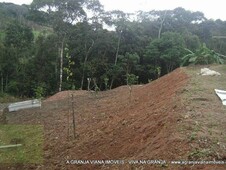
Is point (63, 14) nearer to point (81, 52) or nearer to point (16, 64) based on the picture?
point (81, 52)

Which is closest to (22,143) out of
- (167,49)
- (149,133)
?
(149,133)

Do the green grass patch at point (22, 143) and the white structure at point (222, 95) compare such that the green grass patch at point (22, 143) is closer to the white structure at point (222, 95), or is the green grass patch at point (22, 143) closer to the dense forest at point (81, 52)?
the white structure at point (222, 95)

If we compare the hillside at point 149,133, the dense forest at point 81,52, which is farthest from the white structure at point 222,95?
the dense forest at point 81,52

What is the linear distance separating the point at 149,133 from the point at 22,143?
3467mm

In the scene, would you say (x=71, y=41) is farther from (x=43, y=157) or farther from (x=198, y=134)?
(x=198, y=134)

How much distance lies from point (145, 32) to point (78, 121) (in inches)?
682

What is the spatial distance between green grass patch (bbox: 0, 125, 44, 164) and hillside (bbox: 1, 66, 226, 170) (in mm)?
205

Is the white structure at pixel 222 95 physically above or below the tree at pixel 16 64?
above

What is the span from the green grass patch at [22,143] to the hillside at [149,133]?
21 cm

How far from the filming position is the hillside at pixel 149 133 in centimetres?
448

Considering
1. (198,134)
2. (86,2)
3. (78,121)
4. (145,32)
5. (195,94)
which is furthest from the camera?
(145,32)

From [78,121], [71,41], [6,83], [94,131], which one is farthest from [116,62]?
[94,131]

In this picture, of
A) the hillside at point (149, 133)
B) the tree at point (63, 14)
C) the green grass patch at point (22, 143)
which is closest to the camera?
the hillside at point (149, 133)

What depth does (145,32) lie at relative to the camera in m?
25.5
